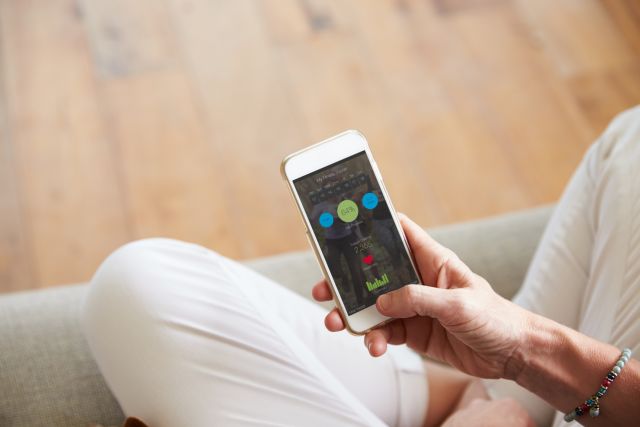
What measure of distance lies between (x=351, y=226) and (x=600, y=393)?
317 mm

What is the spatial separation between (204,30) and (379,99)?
44cm

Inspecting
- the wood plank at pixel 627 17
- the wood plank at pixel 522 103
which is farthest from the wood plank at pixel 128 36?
the wood plank at pixel 627 17

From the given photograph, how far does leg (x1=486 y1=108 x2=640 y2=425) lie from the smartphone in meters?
0.20

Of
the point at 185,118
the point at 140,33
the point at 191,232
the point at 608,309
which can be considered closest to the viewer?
the point at 608,309

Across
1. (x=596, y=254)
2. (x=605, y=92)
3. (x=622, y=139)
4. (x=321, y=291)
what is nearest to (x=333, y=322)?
(x=321, y=291)

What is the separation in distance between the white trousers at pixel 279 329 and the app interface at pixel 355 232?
87 millimetres

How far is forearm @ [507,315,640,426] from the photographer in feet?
2.42

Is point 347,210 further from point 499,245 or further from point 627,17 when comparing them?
point 627,17

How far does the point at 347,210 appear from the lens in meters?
0.82

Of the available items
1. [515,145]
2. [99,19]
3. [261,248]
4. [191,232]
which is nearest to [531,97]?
[515,145]

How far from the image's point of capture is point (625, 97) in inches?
66.7

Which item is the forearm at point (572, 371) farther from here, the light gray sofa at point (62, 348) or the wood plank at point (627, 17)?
the wood plank at point (627, 17)

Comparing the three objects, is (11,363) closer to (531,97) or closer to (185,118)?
(185,118)

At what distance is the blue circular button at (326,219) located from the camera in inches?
32.0
